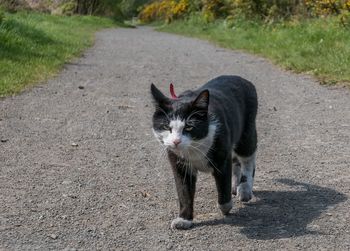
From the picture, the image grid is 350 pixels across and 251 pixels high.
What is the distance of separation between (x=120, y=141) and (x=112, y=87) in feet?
10.4

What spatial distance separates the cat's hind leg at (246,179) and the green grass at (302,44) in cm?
505

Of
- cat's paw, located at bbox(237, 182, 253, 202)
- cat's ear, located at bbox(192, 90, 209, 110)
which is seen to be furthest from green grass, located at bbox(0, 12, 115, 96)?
cat's ear, located at bbox(192, 90, 209, 110)

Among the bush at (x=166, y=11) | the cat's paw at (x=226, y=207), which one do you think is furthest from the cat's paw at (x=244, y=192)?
the bush at (x=166, y=11)

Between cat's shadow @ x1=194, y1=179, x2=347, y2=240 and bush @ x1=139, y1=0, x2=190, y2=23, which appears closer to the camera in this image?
cat's shadow @ x1=194, y1=179, x2=347, y2=240

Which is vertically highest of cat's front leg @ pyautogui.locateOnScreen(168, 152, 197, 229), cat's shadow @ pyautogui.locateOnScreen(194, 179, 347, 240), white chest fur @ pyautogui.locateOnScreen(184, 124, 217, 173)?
white chest fur @ pyautogui.locateOnScreen(184, 124, 217, 173)

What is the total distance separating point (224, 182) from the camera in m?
3.80

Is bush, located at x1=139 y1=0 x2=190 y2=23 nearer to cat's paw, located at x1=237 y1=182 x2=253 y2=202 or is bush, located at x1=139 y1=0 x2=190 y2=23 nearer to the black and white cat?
the black and white cat

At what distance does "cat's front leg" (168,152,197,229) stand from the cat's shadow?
0.12m

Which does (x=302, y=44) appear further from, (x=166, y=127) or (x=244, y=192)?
(x=166, y=127)

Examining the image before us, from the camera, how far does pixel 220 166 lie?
147 inches

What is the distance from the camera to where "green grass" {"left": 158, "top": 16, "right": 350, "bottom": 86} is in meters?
9.85

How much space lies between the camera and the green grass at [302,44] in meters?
9.85

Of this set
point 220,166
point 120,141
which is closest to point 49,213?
point 220,166

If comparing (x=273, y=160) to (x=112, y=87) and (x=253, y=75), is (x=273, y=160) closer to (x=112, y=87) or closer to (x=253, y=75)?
(x=112, y=87)
